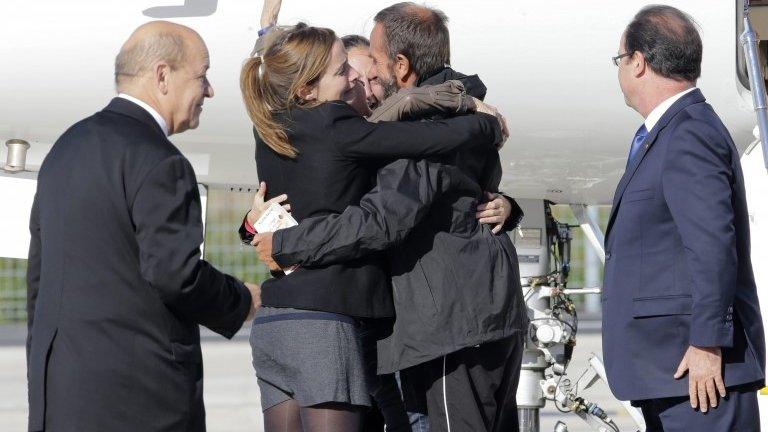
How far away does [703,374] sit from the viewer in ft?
10.0

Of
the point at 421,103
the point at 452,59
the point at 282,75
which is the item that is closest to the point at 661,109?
the point at 421,103

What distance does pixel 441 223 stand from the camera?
10.8 ft

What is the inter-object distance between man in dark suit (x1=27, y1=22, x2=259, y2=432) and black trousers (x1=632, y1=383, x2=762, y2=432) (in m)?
1.32

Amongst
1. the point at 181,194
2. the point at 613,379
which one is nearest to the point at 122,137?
the point at 181,194

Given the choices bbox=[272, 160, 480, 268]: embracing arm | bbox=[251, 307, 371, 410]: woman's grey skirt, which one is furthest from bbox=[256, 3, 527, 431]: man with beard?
bbox=[251, 307, 371, 410]: woman's grey skirt

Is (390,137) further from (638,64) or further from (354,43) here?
(354,43)

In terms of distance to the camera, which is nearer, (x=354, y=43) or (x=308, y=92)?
(x=308, y=92)

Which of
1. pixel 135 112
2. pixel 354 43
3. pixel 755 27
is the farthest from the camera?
pixel 755 27

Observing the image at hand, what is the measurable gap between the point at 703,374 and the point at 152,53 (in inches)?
64.6

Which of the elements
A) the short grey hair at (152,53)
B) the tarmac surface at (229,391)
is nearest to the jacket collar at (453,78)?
the short grey hair at (152,53)

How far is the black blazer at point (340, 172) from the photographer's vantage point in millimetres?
3133

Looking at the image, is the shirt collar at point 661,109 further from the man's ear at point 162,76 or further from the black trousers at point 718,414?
the man's ear at point 162,76

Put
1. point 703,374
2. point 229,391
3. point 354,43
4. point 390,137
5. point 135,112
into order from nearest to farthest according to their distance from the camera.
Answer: point 135,112, point 703,374, point 390,137, point 354,43, point 229,391

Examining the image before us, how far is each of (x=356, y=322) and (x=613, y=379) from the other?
75 cm
